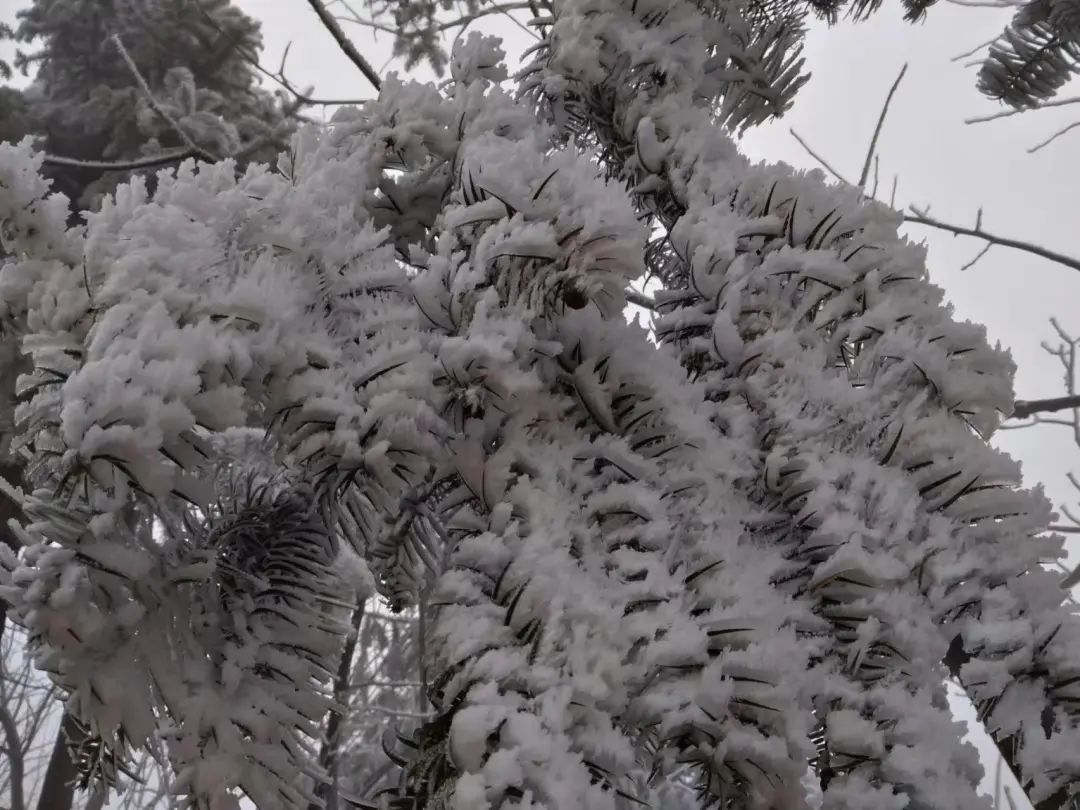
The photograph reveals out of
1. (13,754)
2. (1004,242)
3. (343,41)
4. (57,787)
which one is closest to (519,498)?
(343,41)

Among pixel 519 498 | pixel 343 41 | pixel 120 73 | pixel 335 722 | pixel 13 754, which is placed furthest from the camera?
pixel 120 73

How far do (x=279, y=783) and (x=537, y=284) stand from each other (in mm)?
216

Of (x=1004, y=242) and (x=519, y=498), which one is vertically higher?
(x=1004, y=242)

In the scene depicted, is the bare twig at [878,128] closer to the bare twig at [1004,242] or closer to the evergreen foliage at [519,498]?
the bare twig at [1004,242]

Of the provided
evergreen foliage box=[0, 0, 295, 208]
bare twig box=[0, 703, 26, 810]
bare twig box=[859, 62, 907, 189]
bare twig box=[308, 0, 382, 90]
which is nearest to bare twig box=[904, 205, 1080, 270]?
bare twig box=[859, 62, 907, 189]

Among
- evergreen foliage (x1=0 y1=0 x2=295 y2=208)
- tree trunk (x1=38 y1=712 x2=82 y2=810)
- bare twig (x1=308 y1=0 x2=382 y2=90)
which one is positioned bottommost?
tree trunk (x1=38 y1=712 x2=82 y2=810)

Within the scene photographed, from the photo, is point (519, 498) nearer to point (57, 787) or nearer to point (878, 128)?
point (878, 128)

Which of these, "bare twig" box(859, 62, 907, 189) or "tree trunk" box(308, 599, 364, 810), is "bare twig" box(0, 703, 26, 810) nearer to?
"tree trunk" box(308, 599, 364, 810)

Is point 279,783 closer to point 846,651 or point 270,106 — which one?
point 846,651

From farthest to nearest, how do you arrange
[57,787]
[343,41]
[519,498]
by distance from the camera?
1. [57,787]
2. [343,41]
3. [519,498]

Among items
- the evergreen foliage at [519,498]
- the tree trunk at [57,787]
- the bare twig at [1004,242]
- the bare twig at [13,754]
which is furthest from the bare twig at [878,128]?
the bare twig at [13,754]

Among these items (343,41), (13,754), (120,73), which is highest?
(120,73)

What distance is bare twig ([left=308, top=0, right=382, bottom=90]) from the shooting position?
91 cm

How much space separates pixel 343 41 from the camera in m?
0.92
